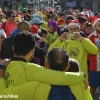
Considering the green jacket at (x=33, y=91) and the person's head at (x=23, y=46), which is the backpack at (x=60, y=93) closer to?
the green jacket at (x=33, y=91)

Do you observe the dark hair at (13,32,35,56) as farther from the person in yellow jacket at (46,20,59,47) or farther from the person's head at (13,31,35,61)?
the person in yellow jacket at (46,20,59,47)

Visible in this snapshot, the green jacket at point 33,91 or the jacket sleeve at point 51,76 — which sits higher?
the jacket sleeve at point 51,76

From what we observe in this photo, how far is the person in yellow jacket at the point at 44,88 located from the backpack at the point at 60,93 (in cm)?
3

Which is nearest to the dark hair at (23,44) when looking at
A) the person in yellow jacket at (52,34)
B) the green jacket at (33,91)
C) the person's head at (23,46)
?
the person's head at (23,46)

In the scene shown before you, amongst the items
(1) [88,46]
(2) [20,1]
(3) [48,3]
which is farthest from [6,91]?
(2) [20,1]

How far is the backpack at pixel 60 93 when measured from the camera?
3.00m

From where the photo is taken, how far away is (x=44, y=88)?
2996 millimetres

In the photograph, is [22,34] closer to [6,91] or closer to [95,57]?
[6,91]

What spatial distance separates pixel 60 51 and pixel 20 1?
153ft

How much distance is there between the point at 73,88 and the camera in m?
3.06

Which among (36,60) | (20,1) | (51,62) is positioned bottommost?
(20,1)

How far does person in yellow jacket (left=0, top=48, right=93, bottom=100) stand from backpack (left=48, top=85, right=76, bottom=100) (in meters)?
0.03

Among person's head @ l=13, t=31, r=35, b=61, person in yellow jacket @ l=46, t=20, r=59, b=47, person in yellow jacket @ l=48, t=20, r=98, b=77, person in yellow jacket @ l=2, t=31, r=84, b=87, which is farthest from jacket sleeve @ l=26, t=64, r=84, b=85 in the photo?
person in yellow jacket @ l=46, t=20, r=59, b=47

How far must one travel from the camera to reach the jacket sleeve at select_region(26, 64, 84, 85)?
2994 mm
